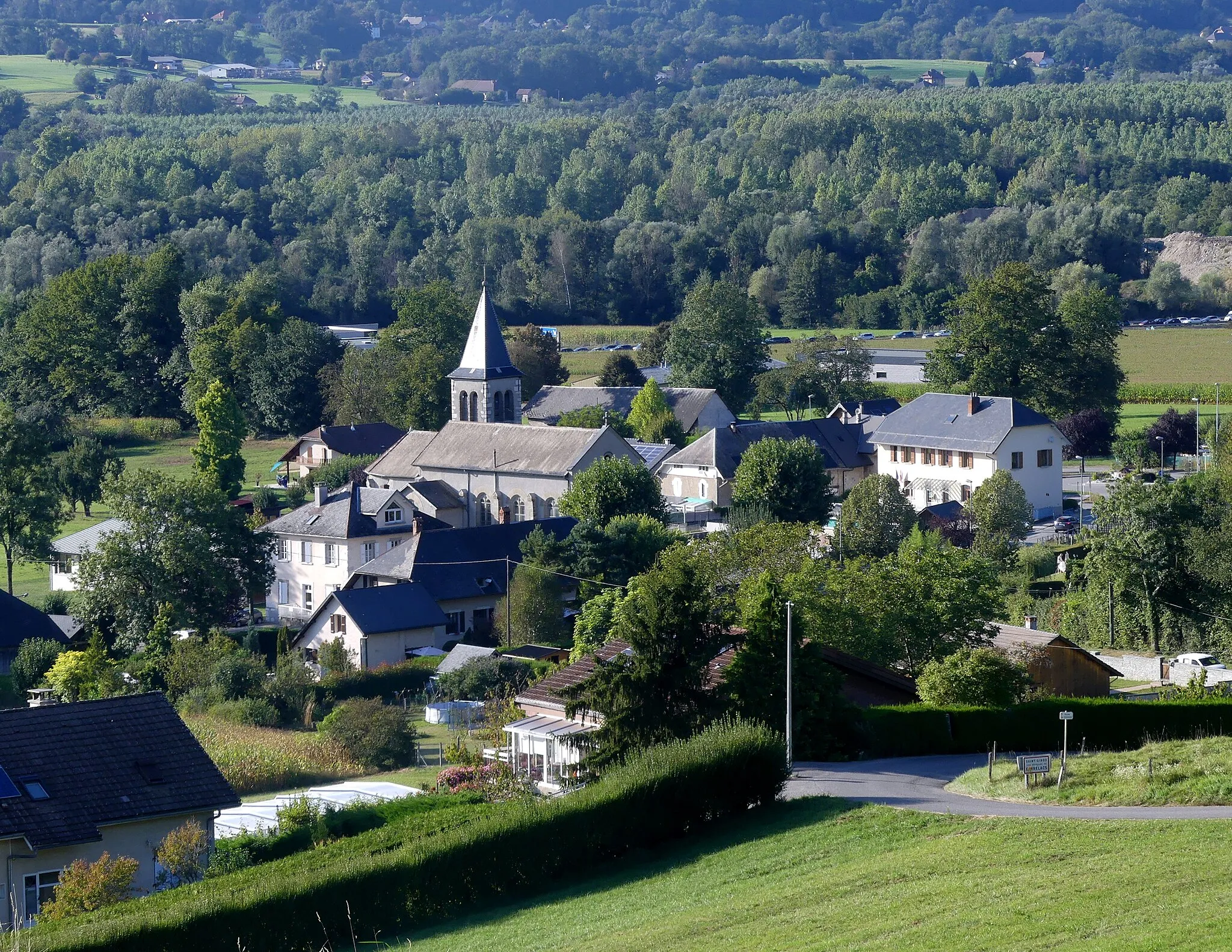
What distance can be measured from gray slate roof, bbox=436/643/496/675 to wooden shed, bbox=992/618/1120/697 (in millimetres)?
12676

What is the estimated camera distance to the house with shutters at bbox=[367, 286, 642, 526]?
2430 inches

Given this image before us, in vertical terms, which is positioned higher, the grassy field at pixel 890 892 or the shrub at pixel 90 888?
the grassy field at pixel 890 892

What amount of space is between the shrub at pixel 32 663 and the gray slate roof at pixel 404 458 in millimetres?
22627

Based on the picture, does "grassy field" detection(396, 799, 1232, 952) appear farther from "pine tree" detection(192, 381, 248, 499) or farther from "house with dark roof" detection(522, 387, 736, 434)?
"house with dark roof" detection(522, 387, 736, 434)

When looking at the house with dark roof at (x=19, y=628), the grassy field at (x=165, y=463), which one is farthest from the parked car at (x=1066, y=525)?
the grassy field at (x=165, y=463)

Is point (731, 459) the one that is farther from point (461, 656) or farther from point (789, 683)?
point (789, 683)

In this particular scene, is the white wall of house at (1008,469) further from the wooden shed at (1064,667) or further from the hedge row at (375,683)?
the wooden shed at (1064,667)

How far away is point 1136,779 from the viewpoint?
19.9m

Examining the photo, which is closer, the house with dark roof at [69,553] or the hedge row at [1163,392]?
the house with dark roof at [69,553]

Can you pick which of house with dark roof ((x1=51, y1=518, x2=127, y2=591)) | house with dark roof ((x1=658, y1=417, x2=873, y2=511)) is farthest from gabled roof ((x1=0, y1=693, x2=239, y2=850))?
house with dark roof ((x1=658, y1=417, x2=873, y2=511))

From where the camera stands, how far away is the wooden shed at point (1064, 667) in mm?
33469

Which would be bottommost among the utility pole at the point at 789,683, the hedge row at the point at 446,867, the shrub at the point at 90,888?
the shrub at the point at 90,888

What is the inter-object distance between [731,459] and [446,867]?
151 feet

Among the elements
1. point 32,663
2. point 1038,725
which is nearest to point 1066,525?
point 32,663
